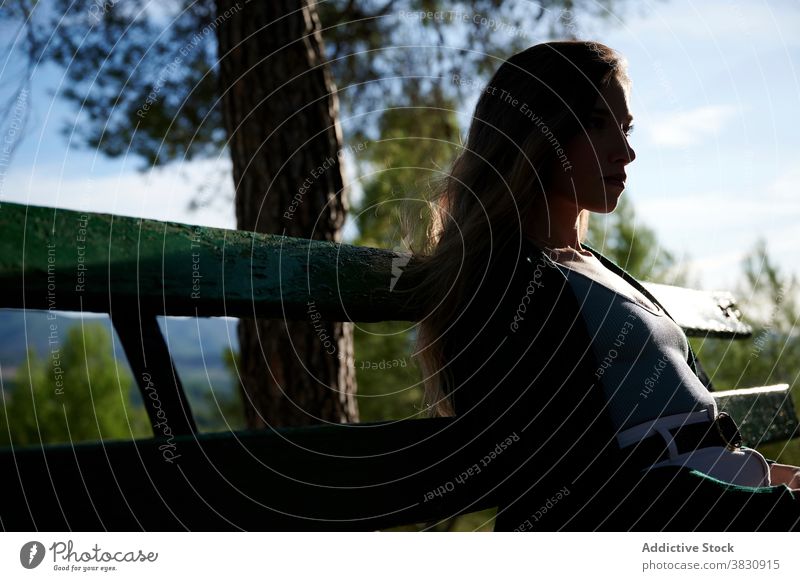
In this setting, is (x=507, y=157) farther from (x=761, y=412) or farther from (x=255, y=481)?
(x=761, y=412)

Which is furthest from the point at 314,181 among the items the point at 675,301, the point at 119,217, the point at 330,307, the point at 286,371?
the point at 119,217

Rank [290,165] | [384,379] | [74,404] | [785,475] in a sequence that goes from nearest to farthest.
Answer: [785,475], [290,165], [384,379], [74,404]

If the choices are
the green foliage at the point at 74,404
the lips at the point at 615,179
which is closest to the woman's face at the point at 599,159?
the lips at the point at 615,179

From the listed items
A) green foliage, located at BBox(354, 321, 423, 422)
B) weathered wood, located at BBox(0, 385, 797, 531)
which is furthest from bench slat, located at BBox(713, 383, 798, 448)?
green foliage, located at BBox(354, 321, 423, 422)

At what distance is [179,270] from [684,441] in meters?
0.86

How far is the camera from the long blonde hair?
1.43 metres

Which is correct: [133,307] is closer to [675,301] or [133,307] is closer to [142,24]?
[675,301]

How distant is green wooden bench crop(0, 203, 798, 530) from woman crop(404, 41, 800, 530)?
0.28ft

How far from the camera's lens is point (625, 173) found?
1552 mm

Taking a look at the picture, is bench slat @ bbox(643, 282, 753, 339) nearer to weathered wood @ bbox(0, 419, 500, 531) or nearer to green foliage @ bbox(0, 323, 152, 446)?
weathered wood @ bbox(0, 419, 500, 531)

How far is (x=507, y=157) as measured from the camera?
1530 mm

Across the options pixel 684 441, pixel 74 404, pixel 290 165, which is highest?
pixel 290 165

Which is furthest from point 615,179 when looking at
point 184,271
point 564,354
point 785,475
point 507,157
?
point 184,271
